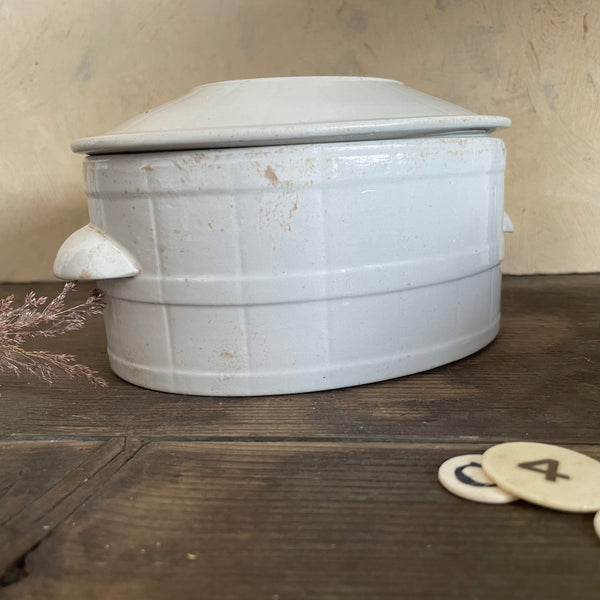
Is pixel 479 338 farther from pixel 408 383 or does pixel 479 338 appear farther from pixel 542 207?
pixel 542 207

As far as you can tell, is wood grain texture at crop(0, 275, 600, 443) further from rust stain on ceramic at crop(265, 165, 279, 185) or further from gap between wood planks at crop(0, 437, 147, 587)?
rust stain on ceramic at crop(265, 165, 279, 185)

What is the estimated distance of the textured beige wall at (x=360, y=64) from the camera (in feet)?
5.54

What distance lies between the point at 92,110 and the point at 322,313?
1.24m

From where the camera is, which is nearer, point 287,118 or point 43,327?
point 287,118

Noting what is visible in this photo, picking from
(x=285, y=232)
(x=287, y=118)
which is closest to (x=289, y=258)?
(x=285, y=232)

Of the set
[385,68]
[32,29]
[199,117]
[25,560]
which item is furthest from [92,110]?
[25,560]

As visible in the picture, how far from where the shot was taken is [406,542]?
1.93ft

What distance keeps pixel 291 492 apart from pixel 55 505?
0.26 metres

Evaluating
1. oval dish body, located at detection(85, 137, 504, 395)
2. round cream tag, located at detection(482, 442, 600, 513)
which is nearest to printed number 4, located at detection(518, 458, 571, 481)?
round cream tag, located at detection(482, 442, 600, 513)

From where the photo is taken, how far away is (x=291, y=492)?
686mm

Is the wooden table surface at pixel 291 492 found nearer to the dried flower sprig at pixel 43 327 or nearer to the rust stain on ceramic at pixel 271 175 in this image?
the dried flower sprig at pixel 43 327

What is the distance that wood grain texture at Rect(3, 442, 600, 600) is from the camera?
1.75 ft

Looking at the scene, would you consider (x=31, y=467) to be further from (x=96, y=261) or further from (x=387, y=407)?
(x=387, y=407)

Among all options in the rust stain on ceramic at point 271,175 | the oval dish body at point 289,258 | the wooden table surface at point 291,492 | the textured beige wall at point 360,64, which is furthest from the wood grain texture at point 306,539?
the textured beige wall at point 360,64
